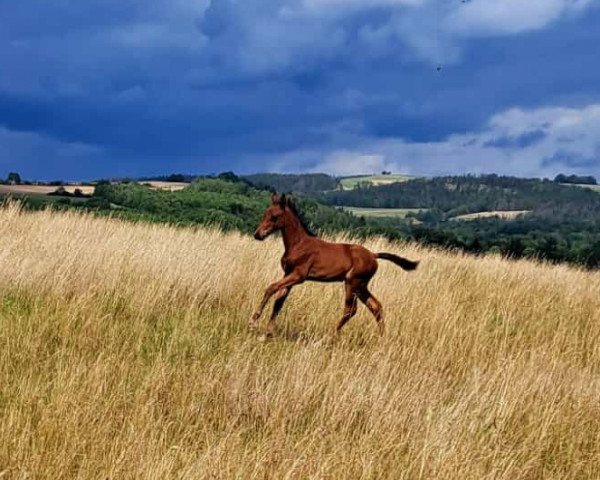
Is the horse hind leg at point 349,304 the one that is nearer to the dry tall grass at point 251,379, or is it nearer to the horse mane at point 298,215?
the dry tall grass at point 251,379

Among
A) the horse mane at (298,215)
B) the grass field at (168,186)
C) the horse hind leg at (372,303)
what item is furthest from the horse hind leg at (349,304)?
the grass field at (168,186)

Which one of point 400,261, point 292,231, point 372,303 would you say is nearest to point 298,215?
point 292,231

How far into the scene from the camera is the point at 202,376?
5.46 metres

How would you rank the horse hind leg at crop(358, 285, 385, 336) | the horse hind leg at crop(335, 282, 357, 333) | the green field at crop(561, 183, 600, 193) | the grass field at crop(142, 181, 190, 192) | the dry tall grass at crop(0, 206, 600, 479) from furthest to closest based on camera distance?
the green field at crop(561, 183, 600, 193) < the grass field at crop(142, 181, 190, 192) < the horse hind leg at crop(358, 285, 385, 336) < the horse hind leg at crop(335, 282, 357, 333) < the dry tall grass at crop(0, 206, 600, 479)

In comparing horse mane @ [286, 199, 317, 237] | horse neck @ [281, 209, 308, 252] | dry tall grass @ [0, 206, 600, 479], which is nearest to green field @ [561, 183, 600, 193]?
dry tall grass @ [0, 206, 600, 479]

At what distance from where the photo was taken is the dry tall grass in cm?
420

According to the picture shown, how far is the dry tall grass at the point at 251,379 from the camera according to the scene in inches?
165

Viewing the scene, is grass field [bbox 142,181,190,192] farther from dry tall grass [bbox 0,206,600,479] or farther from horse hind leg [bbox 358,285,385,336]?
horse hind leg [bbox 358,285,385,336]

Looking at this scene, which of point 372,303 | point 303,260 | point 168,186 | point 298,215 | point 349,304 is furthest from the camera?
point 168,186

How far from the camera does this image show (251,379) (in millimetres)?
5523

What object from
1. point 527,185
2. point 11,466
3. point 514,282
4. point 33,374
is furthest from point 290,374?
point 527,185

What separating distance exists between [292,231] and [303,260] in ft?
1.11

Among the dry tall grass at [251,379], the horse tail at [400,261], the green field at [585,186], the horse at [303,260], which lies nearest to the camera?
the dry tall grass at [251,379]

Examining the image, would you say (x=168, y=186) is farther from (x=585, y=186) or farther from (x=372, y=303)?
(x=585, y=186)
